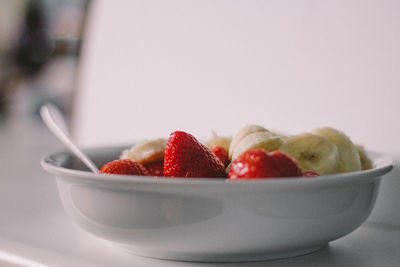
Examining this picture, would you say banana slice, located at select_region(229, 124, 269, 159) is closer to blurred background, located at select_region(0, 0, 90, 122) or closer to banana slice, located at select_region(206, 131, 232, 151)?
banana slice, located at select_region(206, 131, 232, 151)

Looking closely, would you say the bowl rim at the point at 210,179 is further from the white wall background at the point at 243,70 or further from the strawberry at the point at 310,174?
the white wall background at the point at 243,70

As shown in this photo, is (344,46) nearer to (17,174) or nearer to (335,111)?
(335,111)

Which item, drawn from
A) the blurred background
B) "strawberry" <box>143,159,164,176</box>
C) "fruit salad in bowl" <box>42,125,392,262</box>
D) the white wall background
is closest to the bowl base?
"fruit salad in bowl" <box>42,125,392,262</box>

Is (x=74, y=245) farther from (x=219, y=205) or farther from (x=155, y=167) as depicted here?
(x=219, y=205)

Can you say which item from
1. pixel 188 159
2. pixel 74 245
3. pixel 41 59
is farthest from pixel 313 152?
pixel 41 59

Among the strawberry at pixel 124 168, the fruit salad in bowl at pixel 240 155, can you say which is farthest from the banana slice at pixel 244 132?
the strawberry at pixel 124 168

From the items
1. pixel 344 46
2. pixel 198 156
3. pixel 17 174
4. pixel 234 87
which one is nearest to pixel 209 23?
pixel 234 87
